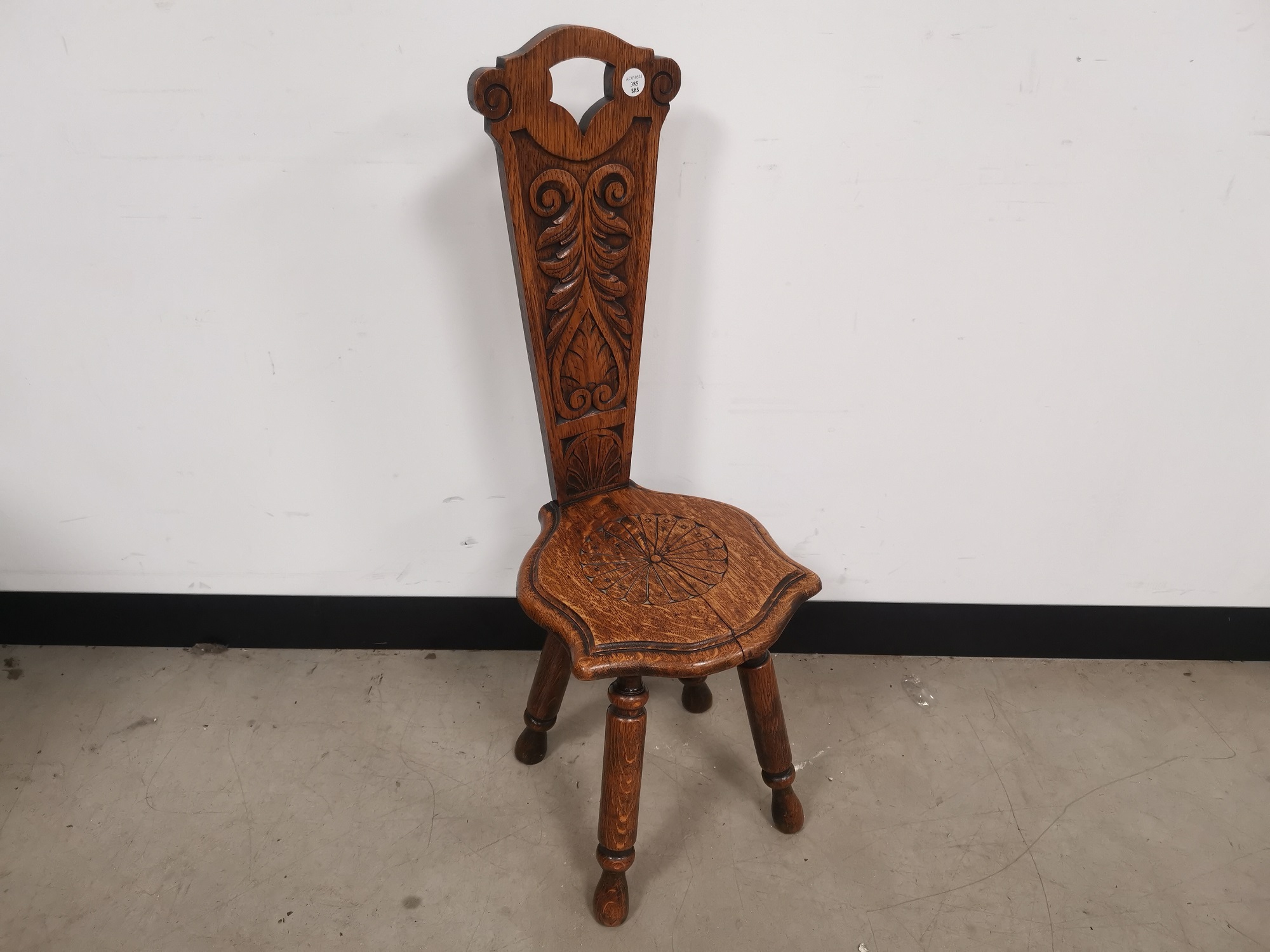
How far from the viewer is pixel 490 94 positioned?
3.44 feet

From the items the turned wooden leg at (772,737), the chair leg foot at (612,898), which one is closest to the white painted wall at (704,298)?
the turned wooden leg at (772,737)

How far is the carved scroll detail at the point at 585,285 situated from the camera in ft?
3.90

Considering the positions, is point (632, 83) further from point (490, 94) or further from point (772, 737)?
point (772, 737)

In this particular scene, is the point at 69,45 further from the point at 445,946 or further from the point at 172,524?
the point at 445,946

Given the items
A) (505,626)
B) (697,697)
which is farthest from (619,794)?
(505,626)

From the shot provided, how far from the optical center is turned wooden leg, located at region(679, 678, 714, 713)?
5.60 ft

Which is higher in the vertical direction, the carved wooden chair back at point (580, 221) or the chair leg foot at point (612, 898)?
the carved wooden chair back at point (580, 221)

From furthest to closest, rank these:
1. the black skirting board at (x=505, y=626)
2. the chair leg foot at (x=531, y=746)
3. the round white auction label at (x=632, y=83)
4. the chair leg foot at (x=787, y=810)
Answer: the black skirting board at (x=505, y=626) → the chair leg foot at (x=531, y=746) → the chair leg foot at (x=787, y=810) → the round white auction label at (x=632, y=83)

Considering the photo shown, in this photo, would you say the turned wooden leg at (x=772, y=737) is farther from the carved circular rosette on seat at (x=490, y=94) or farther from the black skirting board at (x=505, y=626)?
the carved circular rosette on seat at (x=490, y=94)

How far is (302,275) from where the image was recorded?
1.46 m

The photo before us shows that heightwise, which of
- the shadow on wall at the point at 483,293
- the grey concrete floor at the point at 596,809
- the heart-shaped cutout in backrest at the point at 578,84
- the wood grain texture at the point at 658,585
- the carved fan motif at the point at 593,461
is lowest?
the grey concrete floor at the point at 596,809

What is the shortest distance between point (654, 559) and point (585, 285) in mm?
445

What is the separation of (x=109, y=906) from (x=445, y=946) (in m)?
0.57

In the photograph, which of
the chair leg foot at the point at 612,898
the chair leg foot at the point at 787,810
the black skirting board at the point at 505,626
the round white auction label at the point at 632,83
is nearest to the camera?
the round white auction label at the point at 632,83
